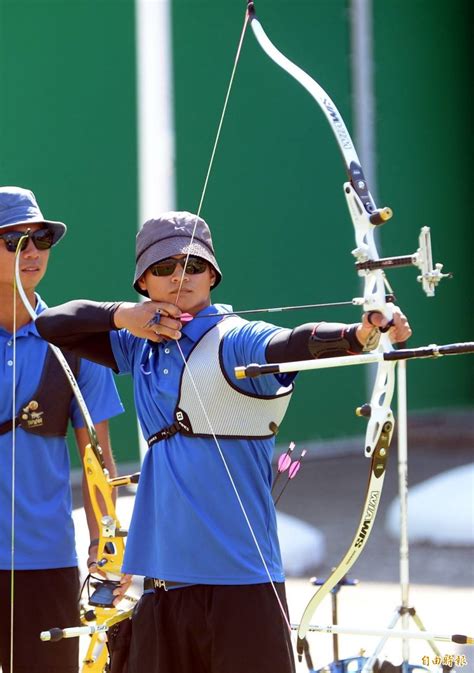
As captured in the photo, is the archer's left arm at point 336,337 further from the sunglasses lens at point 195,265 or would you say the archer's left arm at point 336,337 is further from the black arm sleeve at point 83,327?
the black arm sleeve at point 83,327

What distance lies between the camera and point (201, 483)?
86.6 inches

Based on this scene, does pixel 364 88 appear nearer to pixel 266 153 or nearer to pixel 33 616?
pixel 266 153

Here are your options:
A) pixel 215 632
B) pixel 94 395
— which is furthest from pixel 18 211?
pixel 215 632

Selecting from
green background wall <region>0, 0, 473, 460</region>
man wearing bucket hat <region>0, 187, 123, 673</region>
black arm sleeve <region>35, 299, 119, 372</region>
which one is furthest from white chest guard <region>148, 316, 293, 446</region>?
green background wall <region>0, 0, 473, 460</region>

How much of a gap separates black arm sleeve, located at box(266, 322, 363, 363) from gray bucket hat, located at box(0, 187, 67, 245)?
2.71 feet

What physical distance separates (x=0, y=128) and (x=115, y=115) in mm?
712

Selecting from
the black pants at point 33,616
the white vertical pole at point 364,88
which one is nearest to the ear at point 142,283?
the black pants at point 33,616

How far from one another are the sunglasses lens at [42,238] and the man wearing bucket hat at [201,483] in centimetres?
49

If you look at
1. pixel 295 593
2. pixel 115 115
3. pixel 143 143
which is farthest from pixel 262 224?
pixel 295 593

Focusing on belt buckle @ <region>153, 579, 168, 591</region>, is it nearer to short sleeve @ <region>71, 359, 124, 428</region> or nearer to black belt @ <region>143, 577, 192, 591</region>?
black belt @ <region>143, 577, 192, 591</region>

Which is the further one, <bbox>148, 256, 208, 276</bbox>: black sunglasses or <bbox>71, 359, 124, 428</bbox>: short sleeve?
<bbox>71, 359, 124, 428</bbox>: short sleeve

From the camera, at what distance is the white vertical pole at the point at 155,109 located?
19.6 ft

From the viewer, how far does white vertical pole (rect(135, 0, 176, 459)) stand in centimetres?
598

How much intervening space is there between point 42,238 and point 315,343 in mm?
929
